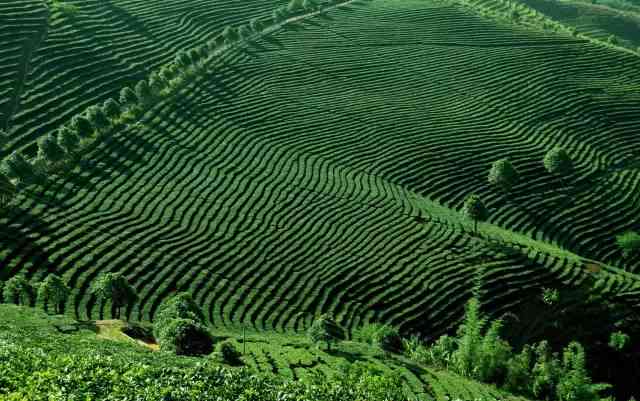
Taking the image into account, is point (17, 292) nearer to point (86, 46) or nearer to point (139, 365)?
point (139, 365)

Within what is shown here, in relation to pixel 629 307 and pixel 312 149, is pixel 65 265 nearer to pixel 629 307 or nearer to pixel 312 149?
pixel 312 149

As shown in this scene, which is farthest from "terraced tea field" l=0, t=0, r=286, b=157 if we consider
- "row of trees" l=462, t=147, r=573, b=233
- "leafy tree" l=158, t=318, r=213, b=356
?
"row of trees" l=462, t=147, r=573, b=233

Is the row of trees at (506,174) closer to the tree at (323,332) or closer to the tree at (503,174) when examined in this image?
the tree at (503,174)

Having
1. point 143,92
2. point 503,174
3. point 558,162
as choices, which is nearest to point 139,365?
point 503,174

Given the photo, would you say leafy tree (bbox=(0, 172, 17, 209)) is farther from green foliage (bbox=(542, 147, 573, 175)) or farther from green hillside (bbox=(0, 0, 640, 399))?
green foliage (bbox=(542, 147, 573, 175))

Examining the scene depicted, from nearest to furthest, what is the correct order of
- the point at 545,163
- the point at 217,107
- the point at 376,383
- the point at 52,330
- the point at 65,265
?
the point at 376,383 < the point at 52,330 < the point at 65,265 < the point at 545,163 < the point at 217,107

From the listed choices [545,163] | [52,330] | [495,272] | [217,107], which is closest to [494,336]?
[495,272]
